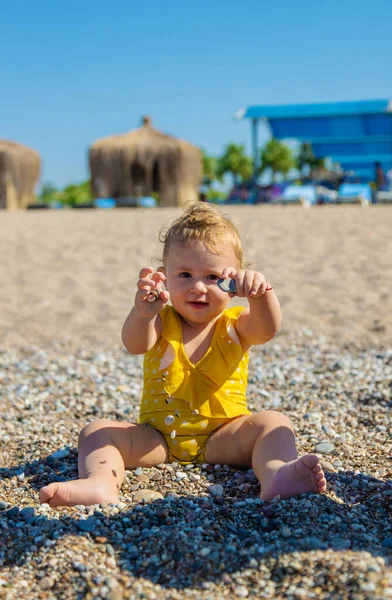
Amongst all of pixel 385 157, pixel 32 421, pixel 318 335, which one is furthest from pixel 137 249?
pixel 385 157

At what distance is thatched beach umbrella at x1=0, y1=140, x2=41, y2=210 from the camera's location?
2383 cm

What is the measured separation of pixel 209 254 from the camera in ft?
9.22

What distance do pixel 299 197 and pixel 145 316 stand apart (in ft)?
53.6

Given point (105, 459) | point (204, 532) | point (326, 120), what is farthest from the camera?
point (326, 120)

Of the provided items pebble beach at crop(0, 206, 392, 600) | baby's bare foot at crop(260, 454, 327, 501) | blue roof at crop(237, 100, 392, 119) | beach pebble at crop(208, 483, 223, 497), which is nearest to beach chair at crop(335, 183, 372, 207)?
blue roof at crop(237, 100, 392, 119)

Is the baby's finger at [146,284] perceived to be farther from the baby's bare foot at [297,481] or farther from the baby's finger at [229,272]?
the baby's bare foot at [297,481]

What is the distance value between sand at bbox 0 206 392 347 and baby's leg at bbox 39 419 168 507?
214cm

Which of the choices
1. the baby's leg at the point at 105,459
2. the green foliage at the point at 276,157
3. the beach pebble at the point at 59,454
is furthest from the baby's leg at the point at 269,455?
the green foliage at the point at 276,157

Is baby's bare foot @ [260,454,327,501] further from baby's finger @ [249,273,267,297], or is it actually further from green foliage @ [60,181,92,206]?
green foliage @ [60,181,92,206]

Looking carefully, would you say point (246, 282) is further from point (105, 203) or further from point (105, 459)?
point (105, 203)

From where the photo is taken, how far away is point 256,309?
110 inches

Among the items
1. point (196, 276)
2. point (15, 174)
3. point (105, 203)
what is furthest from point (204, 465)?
point (15, 174)

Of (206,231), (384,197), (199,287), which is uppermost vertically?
(384,197)

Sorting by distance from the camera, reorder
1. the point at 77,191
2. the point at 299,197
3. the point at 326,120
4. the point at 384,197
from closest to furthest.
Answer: the point at 384,197, the point at 299,197, the point at 326,120, the point at 77,191
